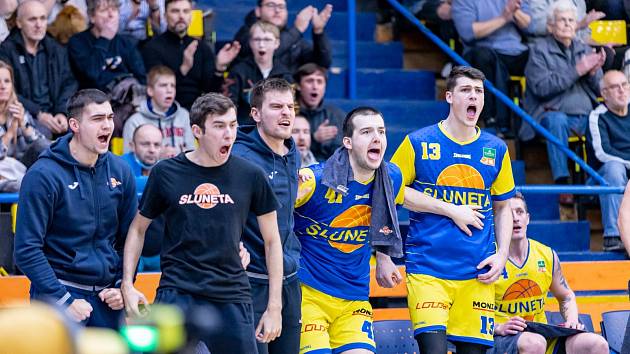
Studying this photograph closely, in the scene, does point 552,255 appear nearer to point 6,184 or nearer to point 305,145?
point 305,145

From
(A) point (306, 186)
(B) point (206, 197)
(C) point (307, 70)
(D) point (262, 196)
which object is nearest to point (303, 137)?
(C) point (307, 70)

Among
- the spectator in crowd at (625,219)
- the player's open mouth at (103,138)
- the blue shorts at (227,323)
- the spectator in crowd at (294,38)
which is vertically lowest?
the blue shorts at (227,323)

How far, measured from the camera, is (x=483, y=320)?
20.8 ft

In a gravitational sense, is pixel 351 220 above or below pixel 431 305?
above

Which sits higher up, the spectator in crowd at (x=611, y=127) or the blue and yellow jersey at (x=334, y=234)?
the spectator in crowd at (x=611, y=127)

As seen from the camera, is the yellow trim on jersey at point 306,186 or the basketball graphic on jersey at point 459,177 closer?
the yellow trim on jersey at point 306,186

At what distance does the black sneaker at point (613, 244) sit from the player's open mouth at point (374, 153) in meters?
4.38

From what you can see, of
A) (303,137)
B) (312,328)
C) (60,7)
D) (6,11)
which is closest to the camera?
(312,328)

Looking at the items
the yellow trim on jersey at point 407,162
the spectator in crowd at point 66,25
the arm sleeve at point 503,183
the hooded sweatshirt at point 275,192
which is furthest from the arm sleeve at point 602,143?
the hooded sweatshirt at point 275,192

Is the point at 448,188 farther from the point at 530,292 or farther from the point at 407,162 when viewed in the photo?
the point at 530,292

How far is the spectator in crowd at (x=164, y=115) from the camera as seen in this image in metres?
8.99

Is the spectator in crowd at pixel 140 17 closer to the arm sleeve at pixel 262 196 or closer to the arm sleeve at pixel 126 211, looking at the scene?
the arm sleeve at pixel 126 211

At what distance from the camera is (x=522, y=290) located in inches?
284

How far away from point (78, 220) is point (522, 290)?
3.24 metres
